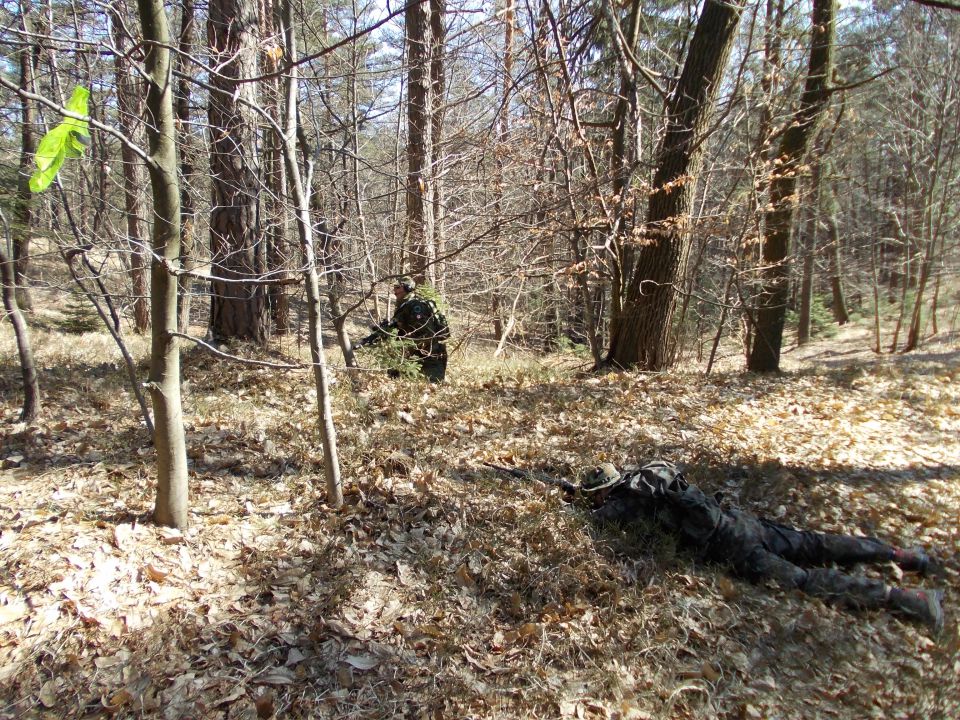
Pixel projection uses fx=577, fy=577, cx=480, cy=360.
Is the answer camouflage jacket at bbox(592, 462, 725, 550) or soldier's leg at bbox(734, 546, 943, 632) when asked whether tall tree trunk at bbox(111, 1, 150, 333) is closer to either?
camouflage jacket at bbox(592, 462, 725, 550)

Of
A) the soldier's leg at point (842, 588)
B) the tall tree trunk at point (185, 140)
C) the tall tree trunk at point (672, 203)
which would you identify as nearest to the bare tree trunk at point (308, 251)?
the tall tree trunk at point (185, 140)

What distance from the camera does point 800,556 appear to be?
4.14m

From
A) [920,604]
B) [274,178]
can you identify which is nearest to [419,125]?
[274,178]

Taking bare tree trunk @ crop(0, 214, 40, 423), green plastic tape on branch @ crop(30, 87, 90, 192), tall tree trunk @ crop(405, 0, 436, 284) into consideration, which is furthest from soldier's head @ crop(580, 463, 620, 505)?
bare tree trunk @ crop(0, 214, 40, 423)

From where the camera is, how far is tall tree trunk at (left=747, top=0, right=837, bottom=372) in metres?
8.07

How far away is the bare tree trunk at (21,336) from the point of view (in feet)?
14.3

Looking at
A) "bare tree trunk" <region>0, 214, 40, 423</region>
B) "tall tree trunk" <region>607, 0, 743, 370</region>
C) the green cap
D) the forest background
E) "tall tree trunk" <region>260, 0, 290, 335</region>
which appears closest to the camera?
the forest background

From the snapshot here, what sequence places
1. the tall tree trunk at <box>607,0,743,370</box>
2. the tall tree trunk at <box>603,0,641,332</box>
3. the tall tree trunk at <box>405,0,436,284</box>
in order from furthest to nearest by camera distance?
the tall tree trunk at <box>405,0,436,284</box>
the tall tree trunk at <box>607,0,743,370</box>
the tall tree trunk at <box>603,0,641,332</box>

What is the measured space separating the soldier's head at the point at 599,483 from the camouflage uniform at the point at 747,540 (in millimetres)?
81

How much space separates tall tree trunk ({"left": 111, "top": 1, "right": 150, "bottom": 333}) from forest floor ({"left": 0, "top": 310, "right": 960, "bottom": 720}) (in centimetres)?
146

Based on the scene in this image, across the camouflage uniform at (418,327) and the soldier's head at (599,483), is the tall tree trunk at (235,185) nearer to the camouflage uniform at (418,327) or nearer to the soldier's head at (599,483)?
the camouflage uniform at (418,327)

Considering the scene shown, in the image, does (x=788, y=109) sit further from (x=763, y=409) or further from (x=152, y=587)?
(x=152, y=587)

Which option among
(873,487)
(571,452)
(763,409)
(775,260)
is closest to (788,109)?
(775,260)

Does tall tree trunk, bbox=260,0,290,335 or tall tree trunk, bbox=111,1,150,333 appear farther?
tall tree trunk, bbox=260,0,290,335
